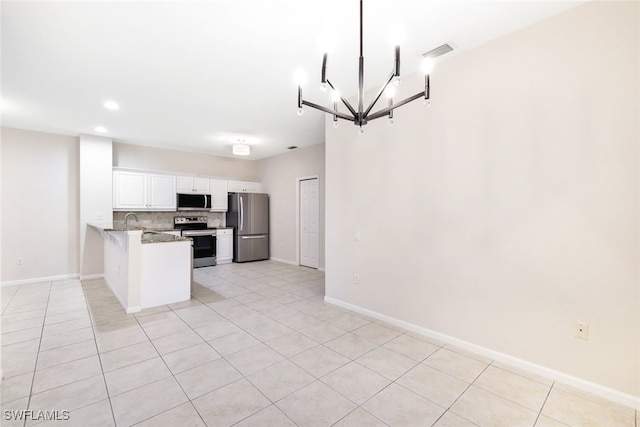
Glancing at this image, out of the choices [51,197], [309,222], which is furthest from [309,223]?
[51,197]

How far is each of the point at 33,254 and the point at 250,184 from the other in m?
4.42

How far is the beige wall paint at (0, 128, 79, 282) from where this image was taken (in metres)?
4.88

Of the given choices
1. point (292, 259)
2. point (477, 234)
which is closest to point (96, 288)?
point (292, 259)

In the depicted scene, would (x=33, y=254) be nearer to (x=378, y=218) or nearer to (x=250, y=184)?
(x=250, y=184)

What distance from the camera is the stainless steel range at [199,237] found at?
6.45m

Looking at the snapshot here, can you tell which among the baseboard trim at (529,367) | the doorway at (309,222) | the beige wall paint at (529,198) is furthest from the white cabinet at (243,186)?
the baseboard trim at (529,367)

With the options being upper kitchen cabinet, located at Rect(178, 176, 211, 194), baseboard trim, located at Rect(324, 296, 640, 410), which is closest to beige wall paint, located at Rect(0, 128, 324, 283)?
upper kitchen cabinet, located at Rect(178, 176, 211, 194)

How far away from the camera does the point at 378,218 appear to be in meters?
3.37

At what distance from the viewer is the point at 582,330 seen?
2.07 metres

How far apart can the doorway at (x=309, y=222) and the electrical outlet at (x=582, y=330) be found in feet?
15.2

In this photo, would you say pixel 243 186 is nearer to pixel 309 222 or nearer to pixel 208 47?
pixel 309 222

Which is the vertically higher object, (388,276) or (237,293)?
(388,276)

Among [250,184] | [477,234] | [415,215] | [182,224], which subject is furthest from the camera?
[250,184]

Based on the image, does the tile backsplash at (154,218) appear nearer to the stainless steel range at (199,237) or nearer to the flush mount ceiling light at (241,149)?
the stainless steel range at (199,237)
